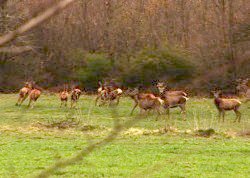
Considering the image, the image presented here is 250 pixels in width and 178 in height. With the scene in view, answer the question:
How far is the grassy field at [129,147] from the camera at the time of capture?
10.1 m

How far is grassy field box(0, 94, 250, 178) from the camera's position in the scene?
10125mm

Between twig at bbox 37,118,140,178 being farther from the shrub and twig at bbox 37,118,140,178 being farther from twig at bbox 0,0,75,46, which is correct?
the shrub

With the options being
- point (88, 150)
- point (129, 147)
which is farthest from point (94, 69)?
point (88, 150)

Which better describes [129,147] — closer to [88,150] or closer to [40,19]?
[88,150]

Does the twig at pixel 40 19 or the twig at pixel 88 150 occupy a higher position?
the twig at pixel 40 19

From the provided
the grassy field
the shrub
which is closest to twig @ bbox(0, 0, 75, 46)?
the shrub

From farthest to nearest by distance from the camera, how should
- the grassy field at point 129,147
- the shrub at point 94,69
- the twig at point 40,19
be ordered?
1. the grassy field at point 129,147
2. the shrub at point 94,69
3. the twig at point 40,19

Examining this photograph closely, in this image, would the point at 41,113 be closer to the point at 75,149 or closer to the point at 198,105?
the point at 198,105

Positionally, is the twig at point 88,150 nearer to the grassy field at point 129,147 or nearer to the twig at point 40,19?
the twig at point 40,19

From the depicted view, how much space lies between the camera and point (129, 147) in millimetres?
13039

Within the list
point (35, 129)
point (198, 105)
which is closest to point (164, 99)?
point (198, 105)

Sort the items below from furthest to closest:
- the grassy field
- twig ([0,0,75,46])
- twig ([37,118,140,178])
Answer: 1. the grassy field
2. twig ([37,118,140,178])
3. twig ([0,0,75,46])

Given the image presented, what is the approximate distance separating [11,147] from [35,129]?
3324 mm

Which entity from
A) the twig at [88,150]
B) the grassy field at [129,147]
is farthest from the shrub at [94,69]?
the twig at [88,150]
